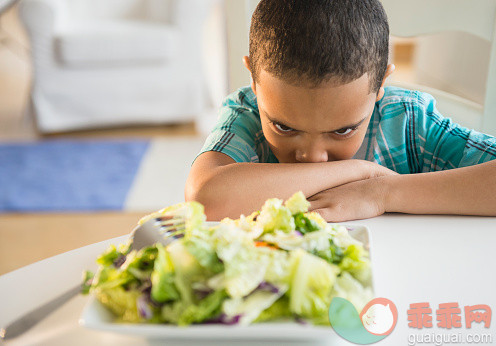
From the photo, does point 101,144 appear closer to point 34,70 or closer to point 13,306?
point 34,70

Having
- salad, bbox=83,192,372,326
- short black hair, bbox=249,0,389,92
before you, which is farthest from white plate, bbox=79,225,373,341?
short black hair, bbox=249,0,389,92

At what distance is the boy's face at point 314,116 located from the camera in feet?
2.50

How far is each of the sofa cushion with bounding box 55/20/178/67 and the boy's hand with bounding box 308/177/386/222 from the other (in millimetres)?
2485

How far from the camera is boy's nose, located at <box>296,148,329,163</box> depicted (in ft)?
2.74

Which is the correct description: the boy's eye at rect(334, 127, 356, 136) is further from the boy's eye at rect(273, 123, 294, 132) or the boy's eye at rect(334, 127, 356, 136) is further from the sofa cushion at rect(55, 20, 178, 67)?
the sofa cushion at rect(55, 20, 178, 67)

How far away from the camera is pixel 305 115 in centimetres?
77

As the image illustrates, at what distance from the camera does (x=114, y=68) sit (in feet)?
10.4

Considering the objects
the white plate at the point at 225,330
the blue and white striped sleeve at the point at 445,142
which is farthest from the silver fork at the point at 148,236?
the blue and white striped sleeve at the point at 445,142

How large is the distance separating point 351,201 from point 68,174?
2.20 meters

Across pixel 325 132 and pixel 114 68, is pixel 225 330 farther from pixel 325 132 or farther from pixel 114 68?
pixel 114 68

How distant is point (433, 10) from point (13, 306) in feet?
2.99

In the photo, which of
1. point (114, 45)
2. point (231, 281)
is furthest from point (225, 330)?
point (114, 45)

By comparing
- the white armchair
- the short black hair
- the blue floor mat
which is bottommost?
the blue floor mat

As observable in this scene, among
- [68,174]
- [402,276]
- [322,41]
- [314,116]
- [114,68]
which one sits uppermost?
[322,41]
